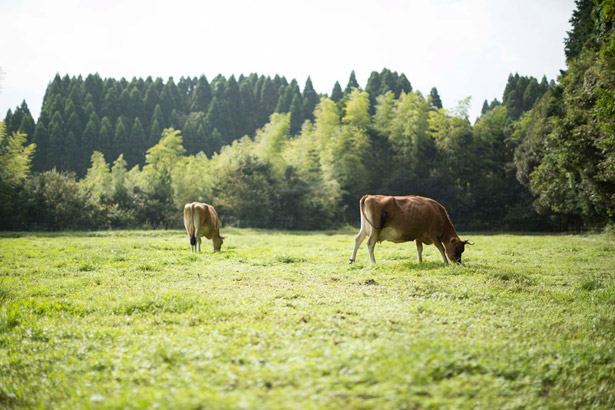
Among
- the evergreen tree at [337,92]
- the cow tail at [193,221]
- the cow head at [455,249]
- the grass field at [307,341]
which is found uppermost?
the evergreen tree at [337,92]

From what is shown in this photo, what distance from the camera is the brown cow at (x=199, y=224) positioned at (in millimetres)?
14344

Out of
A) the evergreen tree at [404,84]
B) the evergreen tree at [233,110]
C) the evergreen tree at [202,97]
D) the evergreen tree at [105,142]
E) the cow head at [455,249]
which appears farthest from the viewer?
the evergreen tree at [202,97]

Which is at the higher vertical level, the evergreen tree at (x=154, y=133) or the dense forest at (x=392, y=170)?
the evergreen tree at (x=154, y=133)

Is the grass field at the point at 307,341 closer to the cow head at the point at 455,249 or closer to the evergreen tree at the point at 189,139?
the cow head at the point at 455,249

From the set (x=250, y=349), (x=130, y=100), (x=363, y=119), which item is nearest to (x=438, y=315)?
(x=250, y=349)

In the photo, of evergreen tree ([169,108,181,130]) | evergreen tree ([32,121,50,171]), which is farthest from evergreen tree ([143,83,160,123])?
evergreen tree ([32,121,50,171])

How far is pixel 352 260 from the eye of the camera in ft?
36.2

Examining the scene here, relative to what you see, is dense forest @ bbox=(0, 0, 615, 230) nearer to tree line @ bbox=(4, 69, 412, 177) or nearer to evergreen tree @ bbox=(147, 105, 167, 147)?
tree line @ bbox=(4, 69, 412, 177)

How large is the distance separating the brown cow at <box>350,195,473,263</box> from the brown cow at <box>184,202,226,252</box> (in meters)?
6.04

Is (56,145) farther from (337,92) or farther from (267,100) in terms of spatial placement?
(337,92)

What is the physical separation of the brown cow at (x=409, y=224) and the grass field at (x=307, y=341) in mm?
2119

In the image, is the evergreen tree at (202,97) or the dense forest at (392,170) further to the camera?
the evergreen tree at (202,97)

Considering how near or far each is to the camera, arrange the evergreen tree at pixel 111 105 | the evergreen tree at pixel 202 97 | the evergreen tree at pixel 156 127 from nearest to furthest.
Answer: the evergreen tree at pixel 156 127 < the evergreen tree at pixel 111 105 < the evergreen tree at pixel 202 97

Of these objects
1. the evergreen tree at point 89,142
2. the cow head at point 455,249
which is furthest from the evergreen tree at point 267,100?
the cow head at point 455,249
